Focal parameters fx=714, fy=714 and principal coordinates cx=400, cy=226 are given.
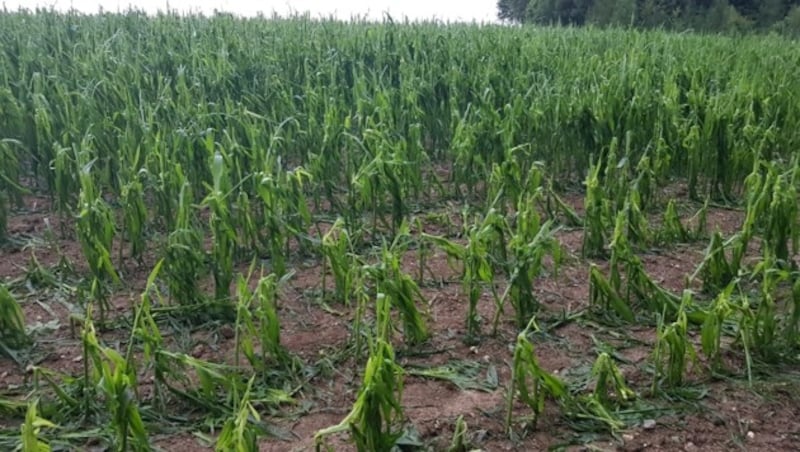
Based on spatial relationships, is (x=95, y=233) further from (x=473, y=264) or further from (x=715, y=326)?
(x=715, y=326)

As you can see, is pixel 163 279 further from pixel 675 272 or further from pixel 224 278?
pixel 675 272

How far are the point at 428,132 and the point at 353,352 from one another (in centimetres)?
242

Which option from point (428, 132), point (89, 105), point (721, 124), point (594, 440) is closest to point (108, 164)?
point (89, 105)

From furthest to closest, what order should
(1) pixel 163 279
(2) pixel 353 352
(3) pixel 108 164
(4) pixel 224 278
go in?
(3) pixel 108 164 → (1) pixel 163 279 → (4) pixel 224 278 → (2) pixel 353 352

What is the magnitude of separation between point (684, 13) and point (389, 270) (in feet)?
62.0

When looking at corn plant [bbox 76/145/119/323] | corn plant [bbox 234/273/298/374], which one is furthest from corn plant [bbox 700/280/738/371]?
corn plant [bbox 76/145/119/323]

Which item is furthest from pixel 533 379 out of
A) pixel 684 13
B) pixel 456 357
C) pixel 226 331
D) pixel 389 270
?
pixel 684 13

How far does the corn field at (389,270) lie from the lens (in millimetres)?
1843

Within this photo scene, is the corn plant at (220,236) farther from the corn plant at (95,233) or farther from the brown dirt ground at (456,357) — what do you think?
the corn plant at (95,233)

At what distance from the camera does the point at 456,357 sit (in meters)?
2.20

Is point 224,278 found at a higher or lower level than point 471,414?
higher

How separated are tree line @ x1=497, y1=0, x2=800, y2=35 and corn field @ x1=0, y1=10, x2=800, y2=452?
1396 cm

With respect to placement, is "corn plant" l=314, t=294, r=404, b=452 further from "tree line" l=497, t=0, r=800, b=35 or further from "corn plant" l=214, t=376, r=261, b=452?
"tree line" l=497, t=0, r=800, b=35

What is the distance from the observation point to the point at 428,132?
172 inches
